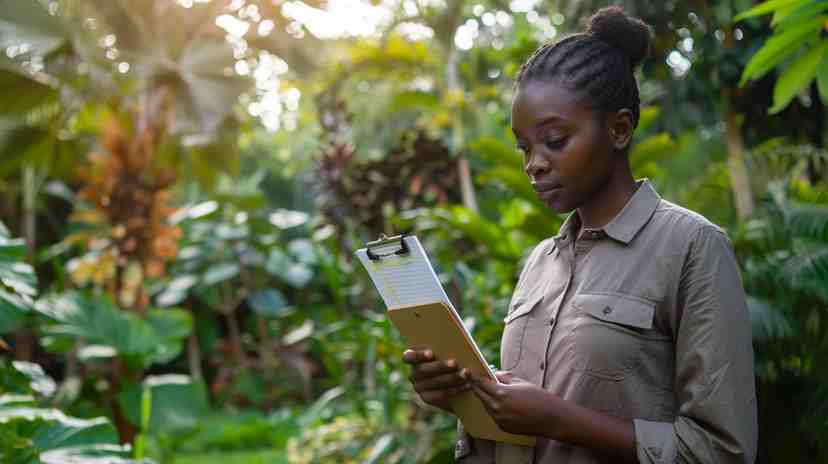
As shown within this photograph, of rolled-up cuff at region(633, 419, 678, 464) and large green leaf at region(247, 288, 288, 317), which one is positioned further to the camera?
large green leaf at region(247, 288, 288, 317)

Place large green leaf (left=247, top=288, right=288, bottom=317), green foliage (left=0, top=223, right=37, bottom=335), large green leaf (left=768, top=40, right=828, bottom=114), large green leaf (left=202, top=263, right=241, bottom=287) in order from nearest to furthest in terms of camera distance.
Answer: large green leaf (left=768, top=40, right=828, bottom=114), green foliage (left=0, top=223, right=37, bottom=335), large green leaf (left=202, top=263, right=241, bottom=287), large green leaf (left=247, top=288, right=288, bottom=317)

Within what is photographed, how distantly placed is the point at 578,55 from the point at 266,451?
19.8 ft

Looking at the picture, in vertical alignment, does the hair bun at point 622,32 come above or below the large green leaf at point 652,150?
above

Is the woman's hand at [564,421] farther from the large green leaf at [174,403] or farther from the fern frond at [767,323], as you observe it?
the large green leaf at [174,403]

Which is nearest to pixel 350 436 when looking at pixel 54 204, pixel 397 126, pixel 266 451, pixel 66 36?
pixel 266 451

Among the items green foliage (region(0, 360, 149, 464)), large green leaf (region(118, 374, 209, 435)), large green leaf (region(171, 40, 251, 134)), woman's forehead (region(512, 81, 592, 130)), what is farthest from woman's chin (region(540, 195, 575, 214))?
large green leaf (region(171, 40, 251, 134))

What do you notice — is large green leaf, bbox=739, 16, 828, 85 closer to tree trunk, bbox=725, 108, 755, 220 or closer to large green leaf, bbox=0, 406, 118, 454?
large green leaf, bbox=0, 406, 118, 454

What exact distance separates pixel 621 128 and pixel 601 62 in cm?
12

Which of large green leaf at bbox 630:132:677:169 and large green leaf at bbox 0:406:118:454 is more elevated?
large green leaf at bbox 630:132:677:169

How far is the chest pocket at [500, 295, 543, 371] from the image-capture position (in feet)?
5.43

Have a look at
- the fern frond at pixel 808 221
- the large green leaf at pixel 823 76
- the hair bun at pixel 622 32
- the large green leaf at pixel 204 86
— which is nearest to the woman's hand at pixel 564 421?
the hair bun at pixel 622 32

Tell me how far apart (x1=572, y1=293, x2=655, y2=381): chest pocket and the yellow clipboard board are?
0.55 feet

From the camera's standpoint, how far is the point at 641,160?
4910 millimetres

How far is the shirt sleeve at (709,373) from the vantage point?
4.54 ft
